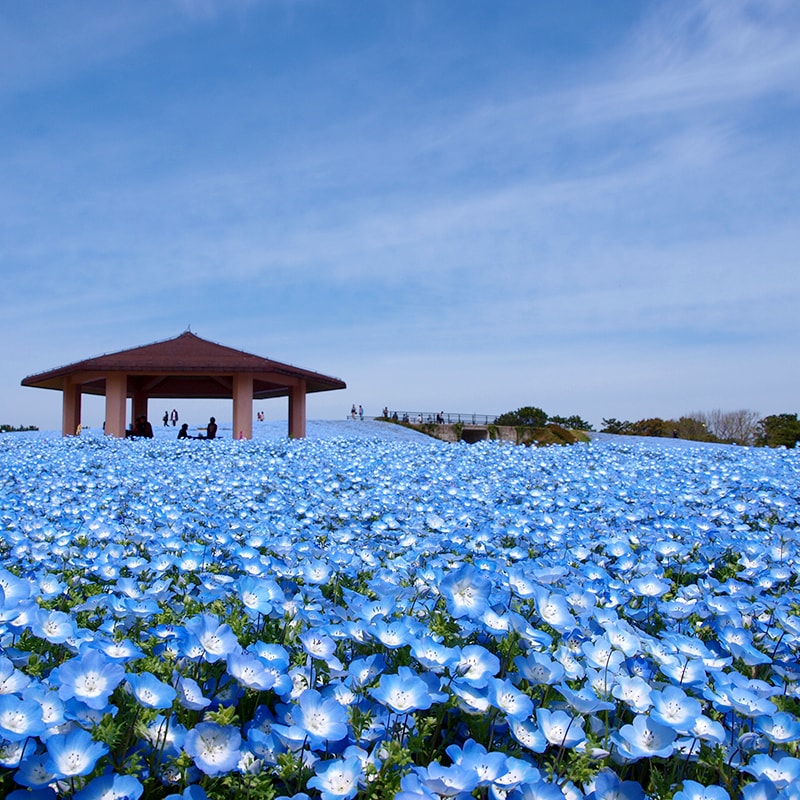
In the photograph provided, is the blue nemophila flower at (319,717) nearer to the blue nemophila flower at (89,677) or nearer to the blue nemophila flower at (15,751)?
the blue nemophila flower at (89,677)

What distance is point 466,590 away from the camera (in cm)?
204

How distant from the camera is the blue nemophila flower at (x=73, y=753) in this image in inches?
52.1

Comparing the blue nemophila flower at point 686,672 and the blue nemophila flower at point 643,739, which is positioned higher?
the blue nemophila flower at point 686,672

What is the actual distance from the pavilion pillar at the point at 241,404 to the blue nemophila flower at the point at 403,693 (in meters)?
18.3

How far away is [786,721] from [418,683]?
87cm

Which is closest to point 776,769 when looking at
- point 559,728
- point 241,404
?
point 559,728

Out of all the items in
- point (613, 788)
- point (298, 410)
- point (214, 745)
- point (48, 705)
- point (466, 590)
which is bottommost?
point (613, 788)

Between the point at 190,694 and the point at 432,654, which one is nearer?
the point at 190,694

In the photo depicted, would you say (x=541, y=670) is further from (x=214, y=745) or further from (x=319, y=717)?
(x=214, y=745)

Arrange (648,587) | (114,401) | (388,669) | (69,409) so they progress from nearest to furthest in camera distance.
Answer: (388,669)
(648,587)
(114,401)
(69,409)

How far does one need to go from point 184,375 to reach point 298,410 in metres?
3.88

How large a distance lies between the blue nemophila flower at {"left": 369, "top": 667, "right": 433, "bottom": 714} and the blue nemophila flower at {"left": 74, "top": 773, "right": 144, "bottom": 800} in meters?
0.50

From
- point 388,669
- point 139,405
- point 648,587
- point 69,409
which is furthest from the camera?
point 139,405

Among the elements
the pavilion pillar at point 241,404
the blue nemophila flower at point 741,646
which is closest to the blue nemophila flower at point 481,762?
the blue nemophila flower at point 741,646
